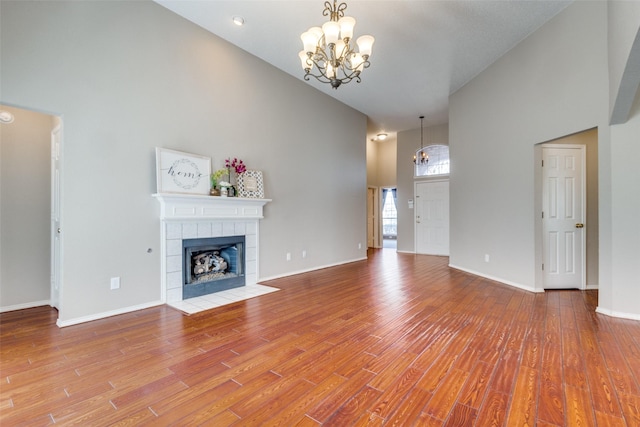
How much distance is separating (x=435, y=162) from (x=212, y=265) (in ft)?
20.9

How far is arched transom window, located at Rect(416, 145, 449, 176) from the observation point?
7.51 m

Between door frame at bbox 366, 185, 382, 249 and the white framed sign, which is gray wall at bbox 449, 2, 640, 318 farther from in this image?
the white framed sign

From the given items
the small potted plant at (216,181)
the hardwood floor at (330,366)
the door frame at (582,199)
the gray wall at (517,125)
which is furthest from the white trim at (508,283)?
the small potted plant at (216,181)

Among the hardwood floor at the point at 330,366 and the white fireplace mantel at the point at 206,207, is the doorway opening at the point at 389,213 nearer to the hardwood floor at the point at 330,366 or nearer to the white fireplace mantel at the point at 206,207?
the white fireplace mantel at the point at 206,207

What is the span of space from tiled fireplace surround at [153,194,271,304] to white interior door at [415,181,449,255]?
5.09 metres

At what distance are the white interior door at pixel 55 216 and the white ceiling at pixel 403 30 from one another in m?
2.06

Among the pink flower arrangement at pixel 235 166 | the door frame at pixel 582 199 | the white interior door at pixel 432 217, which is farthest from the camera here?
the white interior door at pixel 432 217

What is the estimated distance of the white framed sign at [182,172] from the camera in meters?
3.27

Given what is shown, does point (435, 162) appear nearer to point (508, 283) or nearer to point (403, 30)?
point (508, 283)

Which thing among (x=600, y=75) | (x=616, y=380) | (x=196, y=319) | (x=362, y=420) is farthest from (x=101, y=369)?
(x=600, y=75)

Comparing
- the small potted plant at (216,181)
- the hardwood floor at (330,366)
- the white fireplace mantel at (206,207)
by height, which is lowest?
the hardwood floor at (330,366)

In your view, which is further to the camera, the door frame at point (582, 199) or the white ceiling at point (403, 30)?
the door frame at point (582, 199)

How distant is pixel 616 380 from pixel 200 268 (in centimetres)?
409

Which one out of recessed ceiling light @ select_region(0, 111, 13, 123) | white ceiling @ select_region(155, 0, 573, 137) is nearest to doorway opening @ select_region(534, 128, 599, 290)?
white ceiling @ select_region(155, 0, 573, 137)
